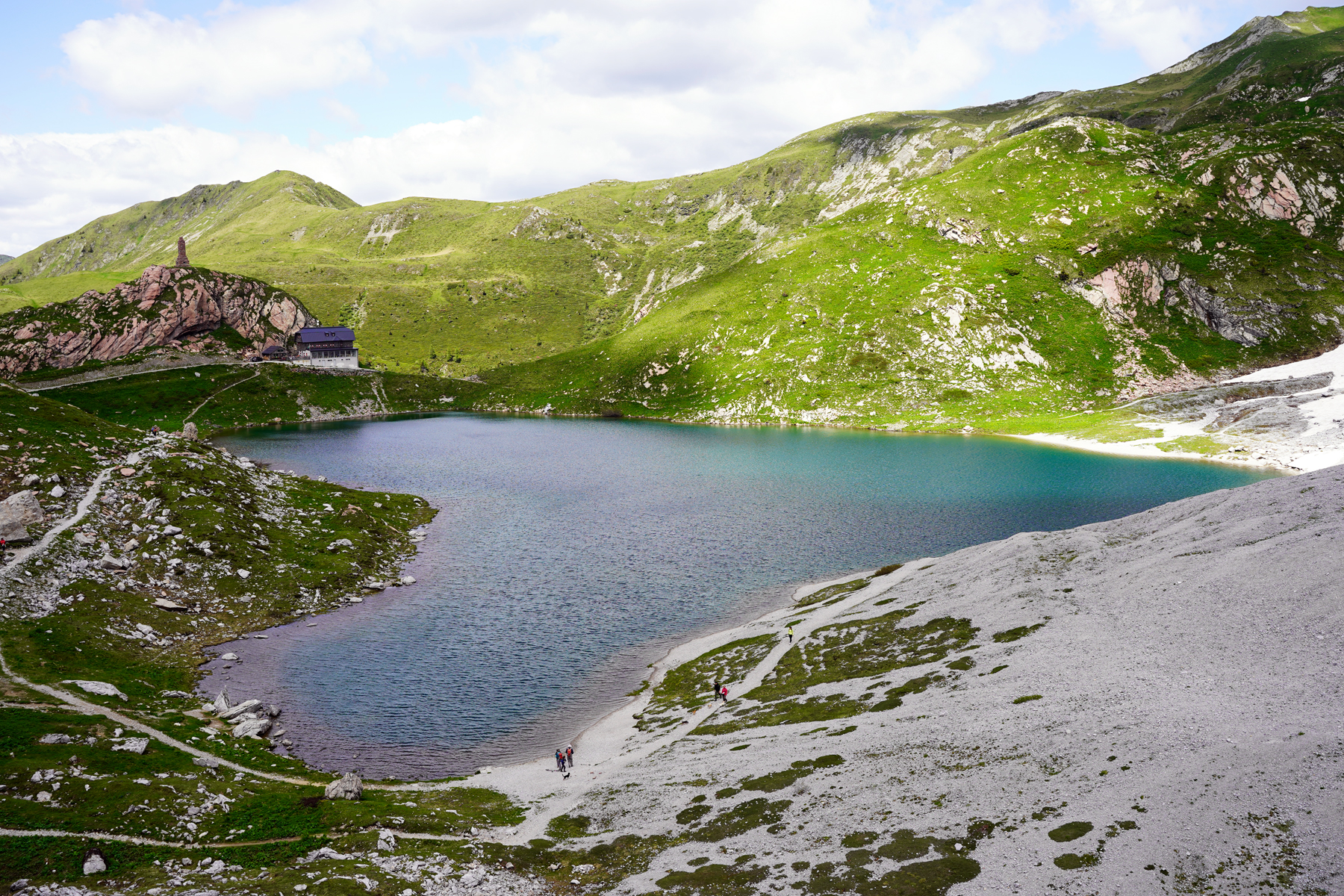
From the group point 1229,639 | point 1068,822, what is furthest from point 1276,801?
point 1229,639

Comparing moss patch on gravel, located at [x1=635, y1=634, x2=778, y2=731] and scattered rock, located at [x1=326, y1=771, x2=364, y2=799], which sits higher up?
scattered rock, located at [x1=326, y1=771, x2=364, y2=799]

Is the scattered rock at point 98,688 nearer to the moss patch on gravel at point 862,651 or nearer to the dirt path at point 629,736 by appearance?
the dirt path at point 629,736

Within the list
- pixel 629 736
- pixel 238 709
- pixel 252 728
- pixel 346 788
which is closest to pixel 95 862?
pixel 346 788

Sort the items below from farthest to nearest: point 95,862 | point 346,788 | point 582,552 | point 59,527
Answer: point 582,552
point 59,527
point 346,788
point 95,862

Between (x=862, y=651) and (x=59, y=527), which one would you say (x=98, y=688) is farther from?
(x=862, y=651)

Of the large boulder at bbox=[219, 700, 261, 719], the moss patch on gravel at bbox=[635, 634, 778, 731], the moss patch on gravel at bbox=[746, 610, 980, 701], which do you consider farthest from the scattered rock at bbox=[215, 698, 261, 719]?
the moss patch on gravel at bbox=[746, 610, 980, 701]

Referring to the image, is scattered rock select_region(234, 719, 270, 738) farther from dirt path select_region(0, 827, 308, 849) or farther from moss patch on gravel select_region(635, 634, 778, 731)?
moss patch on gravel select_region(635, 634, 778, 731)

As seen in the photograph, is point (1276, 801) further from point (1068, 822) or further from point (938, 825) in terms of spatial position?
point (938, 825)
